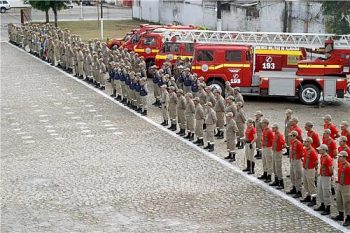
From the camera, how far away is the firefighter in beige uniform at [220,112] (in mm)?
19125

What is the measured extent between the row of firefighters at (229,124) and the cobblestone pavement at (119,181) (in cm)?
43

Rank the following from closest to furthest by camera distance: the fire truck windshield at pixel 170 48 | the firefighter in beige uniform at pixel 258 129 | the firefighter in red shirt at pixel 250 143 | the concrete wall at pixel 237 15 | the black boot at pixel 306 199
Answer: the black boot at pixel 306 199
the firefighter in red shirt at pixel 250 143
the firefighter in beige uniform at pixel 258 129
the fire truck windshield at pixel 170 48
the concrete wall at pixel 237 15

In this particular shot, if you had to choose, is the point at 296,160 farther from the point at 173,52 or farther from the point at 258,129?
the point at 173,52

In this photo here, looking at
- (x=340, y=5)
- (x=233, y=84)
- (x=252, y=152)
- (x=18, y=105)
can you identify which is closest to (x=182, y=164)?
(x=252, y=152)

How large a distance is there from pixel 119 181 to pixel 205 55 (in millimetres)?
9665

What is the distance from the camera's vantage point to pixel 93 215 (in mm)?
13344

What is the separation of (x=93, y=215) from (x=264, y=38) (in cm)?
1283

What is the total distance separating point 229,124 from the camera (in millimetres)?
16891

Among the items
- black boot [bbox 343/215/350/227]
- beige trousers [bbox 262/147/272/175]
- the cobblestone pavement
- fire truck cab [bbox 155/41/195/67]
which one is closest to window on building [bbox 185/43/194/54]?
fire truck cab [bbox 155/41/195/67]

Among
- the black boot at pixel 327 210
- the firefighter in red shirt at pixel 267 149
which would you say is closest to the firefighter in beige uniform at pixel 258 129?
the firefighter in red shirt at pixel 267 149

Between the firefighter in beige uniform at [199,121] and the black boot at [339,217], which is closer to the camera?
the black boot at [339,217]

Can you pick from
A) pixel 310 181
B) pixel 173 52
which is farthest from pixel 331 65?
pixel 310 181

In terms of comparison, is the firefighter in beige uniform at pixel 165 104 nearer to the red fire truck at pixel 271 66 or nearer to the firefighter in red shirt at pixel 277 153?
the red fire truck at pixel 271 66

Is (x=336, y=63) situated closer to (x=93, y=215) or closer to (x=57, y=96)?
(x=57, y=96)
